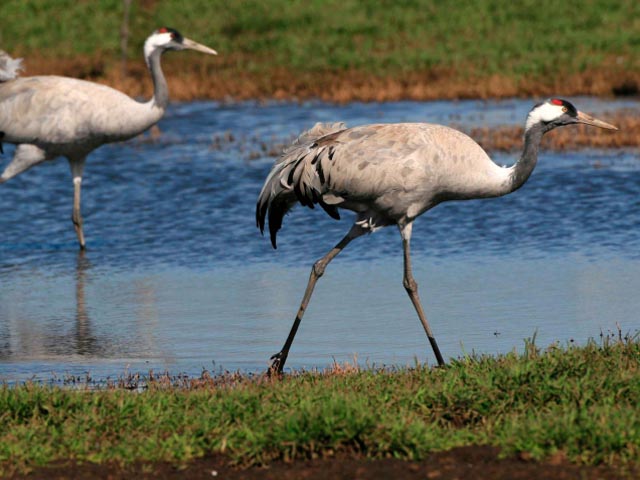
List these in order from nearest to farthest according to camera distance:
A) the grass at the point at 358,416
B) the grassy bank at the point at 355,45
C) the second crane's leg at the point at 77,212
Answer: the grass at the point at 358,416 < the second crane's leg at the point at 77,212 < the grassy bank at the point at 355,45

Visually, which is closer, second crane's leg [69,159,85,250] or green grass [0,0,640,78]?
second crane's leg [69,159,85,250]

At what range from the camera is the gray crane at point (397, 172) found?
830cm

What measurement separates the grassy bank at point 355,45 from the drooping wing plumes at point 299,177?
16.7 m

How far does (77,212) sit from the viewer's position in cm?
1299

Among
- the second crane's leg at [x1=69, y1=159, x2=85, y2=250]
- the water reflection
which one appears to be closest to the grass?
the water reflection

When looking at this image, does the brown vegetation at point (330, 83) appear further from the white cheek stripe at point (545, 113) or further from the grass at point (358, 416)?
the grass at point (358, 416)

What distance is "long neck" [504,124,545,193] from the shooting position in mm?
8414

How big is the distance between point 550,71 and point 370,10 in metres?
12.4

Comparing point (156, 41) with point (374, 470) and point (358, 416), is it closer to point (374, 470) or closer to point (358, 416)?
point (358, 416)

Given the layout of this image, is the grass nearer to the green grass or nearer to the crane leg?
the crane leg

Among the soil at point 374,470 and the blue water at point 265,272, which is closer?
the soil at point 374,470

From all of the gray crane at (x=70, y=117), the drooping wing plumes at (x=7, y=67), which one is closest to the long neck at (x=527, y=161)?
the gray crane at (x=70, y=117)

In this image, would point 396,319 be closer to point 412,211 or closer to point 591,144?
point 412,211

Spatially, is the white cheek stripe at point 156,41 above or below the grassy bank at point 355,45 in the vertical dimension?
above
